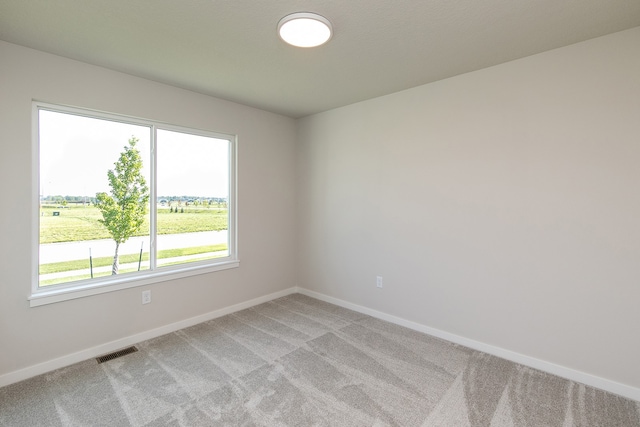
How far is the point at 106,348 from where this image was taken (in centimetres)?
264

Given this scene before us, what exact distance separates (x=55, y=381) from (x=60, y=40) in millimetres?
2542

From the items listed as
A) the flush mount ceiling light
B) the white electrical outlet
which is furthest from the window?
the flush mount ceiling light

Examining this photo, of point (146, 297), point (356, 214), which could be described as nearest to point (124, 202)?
point (146, 297)

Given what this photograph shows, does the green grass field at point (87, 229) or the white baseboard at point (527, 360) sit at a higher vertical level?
the green grass field at point (87, 229)

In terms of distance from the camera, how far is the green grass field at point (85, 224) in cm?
246

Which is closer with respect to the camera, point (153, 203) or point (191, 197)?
point (153, 203)

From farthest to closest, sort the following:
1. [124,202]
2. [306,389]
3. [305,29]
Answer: [124,202]
[306,389]
[305,29]

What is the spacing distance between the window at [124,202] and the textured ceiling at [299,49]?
0.61 meters

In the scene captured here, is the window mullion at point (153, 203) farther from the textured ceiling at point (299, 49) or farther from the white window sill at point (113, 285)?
the textured ceiling at point (299, 49)

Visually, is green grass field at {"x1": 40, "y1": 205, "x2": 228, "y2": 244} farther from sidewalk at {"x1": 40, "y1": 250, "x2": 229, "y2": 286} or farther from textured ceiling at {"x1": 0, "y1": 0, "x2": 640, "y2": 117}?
textured ceiling at {"x1": 0, "y1": 0, "x2": 640, "y2": 117}

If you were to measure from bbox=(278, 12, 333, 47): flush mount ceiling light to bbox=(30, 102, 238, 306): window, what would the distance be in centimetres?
179

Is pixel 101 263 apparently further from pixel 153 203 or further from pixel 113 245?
pixel 153 203

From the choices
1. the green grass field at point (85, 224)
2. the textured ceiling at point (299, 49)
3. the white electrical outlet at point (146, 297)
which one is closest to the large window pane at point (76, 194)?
the green grass field at point (85, 224)

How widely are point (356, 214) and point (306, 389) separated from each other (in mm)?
2038
